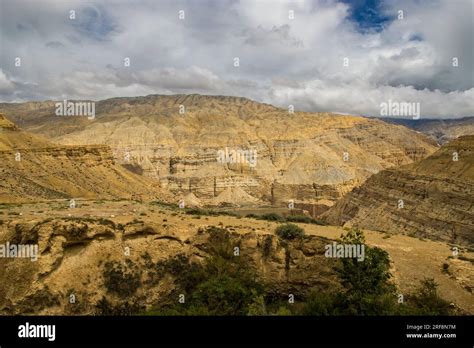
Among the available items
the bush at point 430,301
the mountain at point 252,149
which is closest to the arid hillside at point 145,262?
the bush at point 430,301

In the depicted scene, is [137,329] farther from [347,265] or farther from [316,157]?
[316,157]

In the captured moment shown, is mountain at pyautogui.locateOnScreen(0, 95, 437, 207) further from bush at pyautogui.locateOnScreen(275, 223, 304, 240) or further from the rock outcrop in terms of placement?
the rock outcrop

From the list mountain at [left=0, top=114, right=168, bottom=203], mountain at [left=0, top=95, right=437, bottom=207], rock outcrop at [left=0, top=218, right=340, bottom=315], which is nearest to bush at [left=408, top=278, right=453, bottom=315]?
rock outcrop at [left=0, top=218, right=340, bottom=315]

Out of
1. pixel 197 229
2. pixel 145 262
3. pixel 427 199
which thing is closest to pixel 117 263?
pixel 145 262

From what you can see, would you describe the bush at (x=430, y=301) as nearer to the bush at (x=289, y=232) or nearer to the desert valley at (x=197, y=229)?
the desert valley at (x=197, y=229)

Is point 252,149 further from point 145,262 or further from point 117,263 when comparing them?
point 117,263
